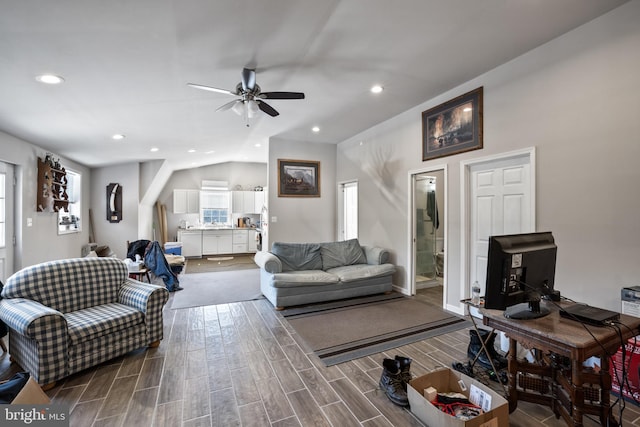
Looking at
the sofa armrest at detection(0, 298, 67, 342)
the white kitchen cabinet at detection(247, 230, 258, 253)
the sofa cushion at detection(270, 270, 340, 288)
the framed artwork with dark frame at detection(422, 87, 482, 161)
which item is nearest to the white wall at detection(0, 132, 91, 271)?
the sofa armrest at detection(0, 298, 67, 342)

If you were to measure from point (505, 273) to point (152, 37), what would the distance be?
2826 mm

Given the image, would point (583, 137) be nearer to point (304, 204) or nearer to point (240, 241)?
point (304, 204)

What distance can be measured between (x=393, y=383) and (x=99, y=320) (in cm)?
243

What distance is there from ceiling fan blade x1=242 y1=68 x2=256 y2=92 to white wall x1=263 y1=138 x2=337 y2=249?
117 inches

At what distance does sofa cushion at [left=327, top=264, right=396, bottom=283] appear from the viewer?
13.8ft

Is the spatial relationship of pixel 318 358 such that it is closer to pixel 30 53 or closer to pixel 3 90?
pixel 30 53

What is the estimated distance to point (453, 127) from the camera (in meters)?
3.73

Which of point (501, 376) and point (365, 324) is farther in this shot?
point (365, 324)

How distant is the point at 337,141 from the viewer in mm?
6227

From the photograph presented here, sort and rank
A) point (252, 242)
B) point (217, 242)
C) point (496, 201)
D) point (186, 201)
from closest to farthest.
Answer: point (496, 201)
point (217, 242)
point (186, 201)
point (252, 242)

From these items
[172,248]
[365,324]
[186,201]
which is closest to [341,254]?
[365,324]

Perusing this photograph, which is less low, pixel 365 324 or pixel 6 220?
pixel 6 220

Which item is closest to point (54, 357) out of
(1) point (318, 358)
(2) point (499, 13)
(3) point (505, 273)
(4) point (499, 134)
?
(1) point (318, 358)

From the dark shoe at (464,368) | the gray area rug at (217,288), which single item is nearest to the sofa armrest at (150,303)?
the gray area rug at (217,288)
